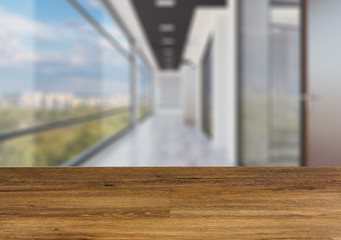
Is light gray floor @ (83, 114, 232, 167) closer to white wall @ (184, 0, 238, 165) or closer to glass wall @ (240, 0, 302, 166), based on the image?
white wall @ (184, 0, 238, 165)

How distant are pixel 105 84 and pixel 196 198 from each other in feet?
20.1

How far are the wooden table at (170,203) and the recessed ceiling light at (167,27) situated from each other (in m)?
6.77

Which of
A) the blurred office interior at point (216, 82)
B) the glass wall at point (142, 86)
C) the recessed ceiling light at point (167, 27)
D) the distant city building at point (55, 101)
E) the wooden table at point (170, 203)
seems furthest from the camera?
the glass wall at point (142, 86)

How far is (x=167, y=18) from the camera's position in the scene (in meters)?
6.81

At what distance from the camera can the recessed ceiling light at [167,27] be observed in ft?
24.2

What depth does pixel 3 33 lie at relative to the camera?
2.99 metres

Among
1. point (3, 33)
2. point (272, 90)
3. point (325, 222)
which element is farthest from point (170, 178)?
point (272, 90)

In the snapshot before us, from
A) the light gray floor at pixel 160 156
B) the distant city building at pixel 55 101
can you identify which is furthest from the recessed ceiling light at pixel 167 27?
the light gray floor at pixel 160 156

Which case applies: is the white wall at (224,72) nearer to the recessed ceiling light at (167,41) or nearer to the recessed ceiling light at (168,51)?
the recessed ceiling light at (167,41)

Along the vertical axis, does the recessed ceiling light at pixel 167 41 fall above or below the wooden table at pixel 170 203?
above

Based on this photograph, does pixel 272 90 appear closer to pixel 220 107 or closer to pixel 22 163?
pixel 220 107

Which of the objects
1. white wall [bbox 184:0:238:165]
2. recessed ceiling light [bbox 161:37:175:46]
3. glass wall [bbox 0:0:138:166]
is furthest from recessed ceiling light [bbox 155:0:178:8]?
recessed ceiling light [bbox 161:37:175:46]

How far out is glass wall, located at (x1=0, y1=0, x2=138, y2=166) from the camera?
10.1ft

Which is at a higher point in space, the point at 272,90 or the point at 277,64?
the point at 277,64
